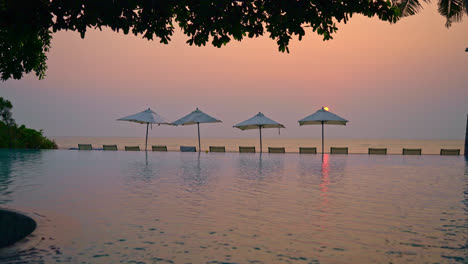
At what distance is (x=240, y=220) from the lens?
287 inches

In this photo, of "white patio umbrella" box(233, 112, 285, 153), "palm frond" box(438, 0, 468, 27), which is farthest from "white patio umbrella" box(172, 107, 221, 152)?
"palm frond" box(438, 0, 468, 27)

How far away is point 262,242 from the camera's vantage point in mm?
5871

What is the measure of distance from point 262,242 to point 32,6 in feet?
13.2

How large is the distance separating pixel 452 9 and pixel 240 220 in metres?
24.4

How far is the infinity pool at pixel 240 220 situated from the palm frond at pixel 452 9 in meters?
17.0

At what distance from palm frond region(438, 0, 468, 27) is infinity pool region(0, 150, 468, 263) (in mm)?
16953

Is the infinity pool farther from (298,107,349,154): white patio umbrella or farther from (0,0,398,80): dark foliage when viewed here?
(298,107,349,154): white patio umbrella

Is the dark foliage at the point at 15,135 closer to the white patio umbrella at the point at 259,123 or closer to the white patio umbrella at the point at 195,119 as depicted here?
the white patio umbrella at the point at 195,119

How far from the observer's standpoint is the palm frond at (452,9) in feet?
84.5

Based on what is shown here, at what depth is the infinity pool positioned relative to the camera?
5312 millimetres

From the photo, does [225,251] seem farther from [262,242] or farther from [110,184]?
[110,184]

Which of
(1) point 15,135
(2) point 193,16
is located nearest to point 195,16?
(2) point 193,16

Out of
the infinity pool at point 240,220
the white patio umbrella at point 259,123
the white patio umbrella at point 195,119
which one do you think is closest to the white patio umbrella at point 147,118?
the white patio umbrella at point 195,119

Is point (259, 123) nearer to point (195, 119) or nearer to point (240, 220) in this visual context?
point (195, 119)
